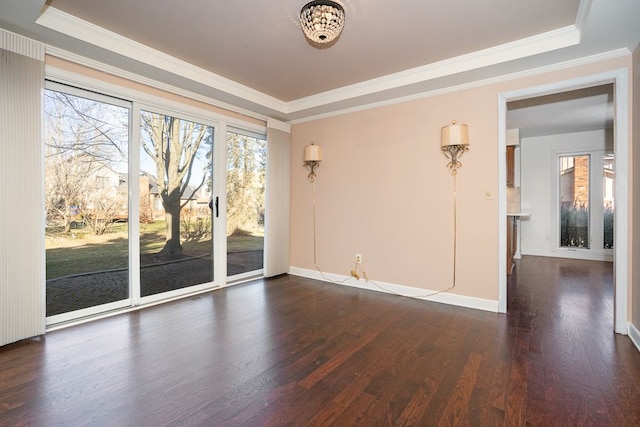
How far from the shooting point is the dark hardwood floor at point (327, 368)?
62.0 inches

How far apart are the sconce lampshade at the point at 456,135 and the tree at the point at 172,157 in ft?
9.39

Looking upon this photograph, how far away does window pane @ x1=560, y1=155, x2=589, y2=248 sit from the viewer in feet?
20.3

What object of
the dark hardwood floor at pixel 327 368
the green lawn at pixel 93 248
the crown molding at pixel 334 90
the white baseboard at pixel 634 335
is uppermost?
the crown molding at pixel 334 90

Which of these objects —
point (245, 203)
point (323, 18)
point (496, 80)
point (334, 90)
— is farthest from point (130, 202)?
point (496, 80)

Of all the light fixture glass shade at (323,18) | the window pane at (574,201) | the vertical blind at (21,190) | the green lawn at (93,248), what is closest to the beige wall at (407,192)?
the light fixture glass shade at (323,18)

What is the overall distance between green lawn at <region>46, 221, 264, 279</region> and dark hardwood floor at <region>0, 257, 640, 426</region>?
0.55m

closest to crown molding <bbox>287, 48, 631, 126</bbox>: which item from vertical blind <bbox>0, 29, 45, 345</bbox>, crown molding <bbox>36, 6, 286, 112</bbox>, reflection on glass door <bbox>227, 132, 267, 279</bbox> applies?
reflection on glass door <bbox>227, 132, 267, 279</bbox>

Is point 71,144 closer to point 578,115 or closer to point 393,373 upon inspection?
point 393,373

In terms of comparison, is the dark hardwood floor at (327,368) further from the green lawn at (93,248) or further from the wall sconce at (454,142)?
the wall sconce at (454,142)

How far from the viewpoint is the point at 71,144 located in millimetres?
2746

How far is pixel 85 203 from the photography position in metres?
2.83

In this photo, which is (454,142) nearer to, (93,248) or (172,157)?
(172,157)

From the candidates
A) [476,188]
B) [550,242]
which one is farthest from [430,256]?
[550,242]

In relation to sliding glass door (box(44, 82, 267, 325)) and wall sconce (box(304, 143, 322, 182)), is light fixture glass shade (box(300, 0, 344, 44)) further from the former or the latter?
wall sconce (box(304, 143, 322, 182))
